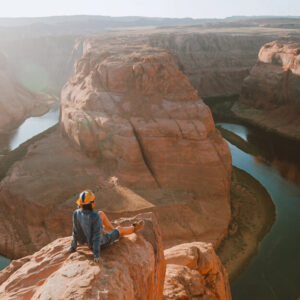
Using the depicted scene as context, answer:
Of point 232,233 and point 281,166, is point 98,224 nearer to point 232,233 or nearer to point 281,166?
point 232,233

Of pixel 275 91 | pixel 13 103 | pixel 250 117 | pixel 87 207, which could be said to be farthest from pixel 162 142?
pixel 13 103

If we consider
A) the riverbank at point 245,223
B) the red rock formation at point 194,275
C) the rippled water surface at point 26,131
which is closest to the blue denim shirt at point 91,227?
the red rock formation at point 194,275

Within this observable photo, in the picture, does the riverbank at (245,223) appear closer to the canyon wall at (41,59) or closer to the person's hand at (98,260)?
the person's hand at (98,260)

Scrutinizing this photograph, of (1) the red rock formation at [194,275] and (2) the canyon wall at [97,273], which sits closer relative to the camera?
(2) the canyon wall at [97,273]

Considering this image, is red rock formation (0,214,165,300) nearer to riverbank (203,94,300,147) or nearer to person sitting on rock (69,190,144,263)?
person sitting on rock (69,190,144,263)

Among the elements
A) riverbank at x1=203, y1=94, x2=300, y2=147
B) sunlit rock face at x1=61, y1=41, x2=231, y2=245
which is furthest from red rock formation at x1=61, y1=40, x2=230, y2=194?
riverbank at x1=203, y1=94, x2=300, y2=147

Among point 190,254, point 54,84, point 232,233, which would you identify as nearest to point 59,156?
point 232,233
